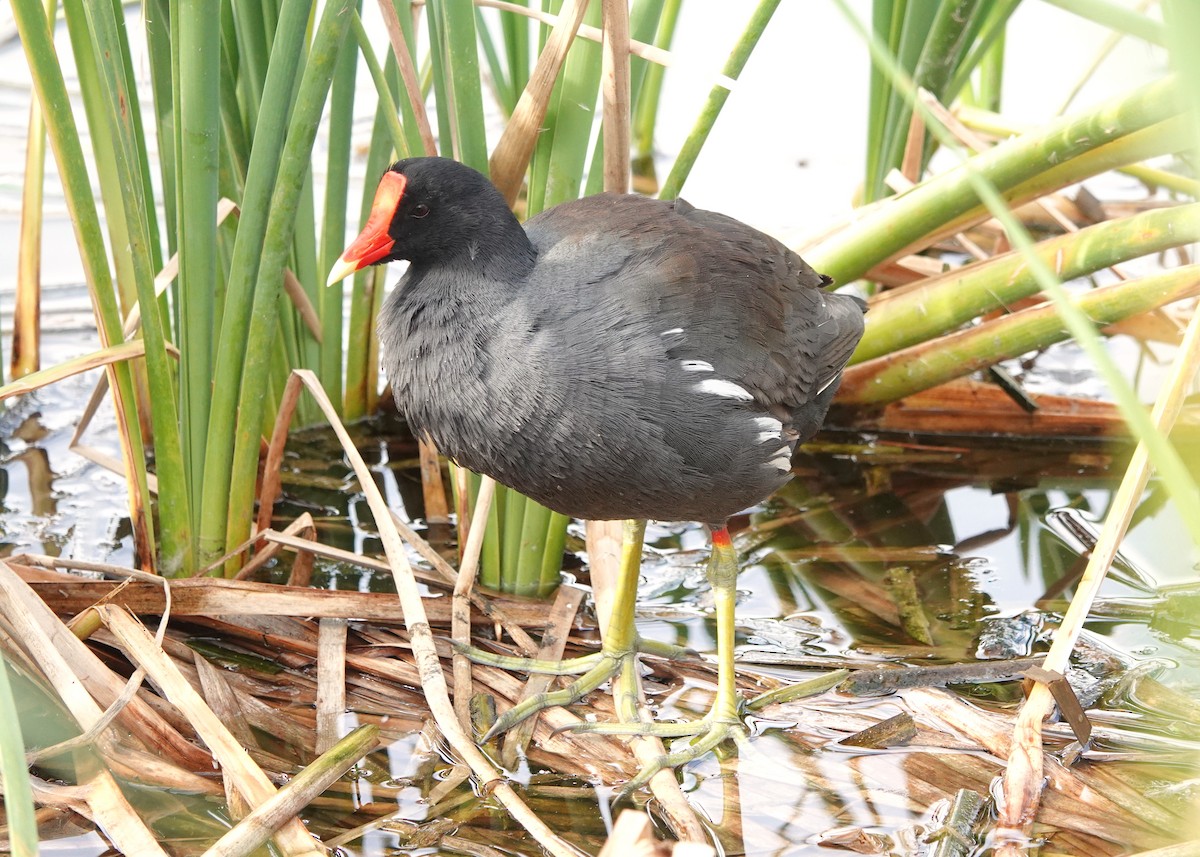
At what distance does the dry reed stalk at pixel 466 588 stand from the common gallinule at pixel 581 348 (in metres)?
0.38

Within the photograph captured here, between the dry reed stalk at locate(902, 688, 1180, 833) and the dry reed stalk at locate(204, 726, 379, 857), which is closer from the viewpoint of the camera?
the dry reed stalk at locate(204, 726, 379, 857)

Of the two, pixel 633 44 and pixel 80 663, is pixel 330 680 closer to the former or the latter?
pixel 80 663

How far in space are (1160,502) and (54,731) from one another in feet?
8.83

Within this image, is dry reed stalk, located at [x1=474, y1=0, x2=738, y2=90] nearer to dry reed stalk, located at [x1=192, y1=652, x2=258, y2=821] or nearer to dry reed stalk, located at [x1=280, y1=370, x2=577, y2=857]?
dry reed stalk, located at [x1=280, y1=370, x2=577, y2=857]

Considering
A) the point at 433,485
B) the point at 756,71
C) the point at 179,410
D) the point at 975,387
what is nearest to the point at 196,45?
the point at 179,410

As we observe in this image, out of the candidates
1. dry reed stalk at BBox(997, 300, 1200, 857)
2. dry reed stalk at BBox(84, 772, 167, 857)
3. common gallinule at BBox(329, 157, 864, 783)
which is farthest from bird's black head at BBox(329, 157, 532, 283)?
dry reed stalk at BBox(997, 300, 1200, 857)

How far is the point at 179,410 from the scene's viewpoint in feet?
8.58

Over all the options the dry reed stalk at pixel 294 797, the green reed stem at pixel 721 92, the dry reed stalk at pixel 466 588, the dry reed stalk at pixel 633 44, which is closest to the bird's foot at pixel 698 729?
the dry reed stalk at pixel 466 588

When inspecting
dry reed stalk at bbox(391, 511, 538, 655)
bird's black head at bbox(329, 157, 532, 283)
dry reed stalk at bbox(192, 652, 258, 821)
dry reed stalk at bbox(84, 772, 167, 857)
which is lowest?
dry reed stalk at bbox(84, 772, 167, 857)

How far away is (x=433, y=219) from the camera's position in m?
2.11

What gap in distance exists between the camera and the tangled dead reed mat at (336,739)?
2043mm

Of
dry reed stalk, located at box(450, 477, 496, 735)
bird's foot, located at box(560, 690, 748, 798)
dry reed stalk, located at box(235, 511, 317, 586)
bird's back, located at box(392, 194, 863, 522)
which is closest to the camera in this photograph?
bird's back, located at box(392, 194, 863, 522)

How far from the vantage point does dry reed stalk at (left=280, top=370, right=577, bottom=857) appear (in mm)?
1980

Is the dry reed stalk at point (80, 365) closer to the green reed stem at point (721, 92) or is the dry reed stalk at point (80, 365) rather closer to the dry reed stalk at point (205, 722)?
the dry reed stalk at point (205, 722)
